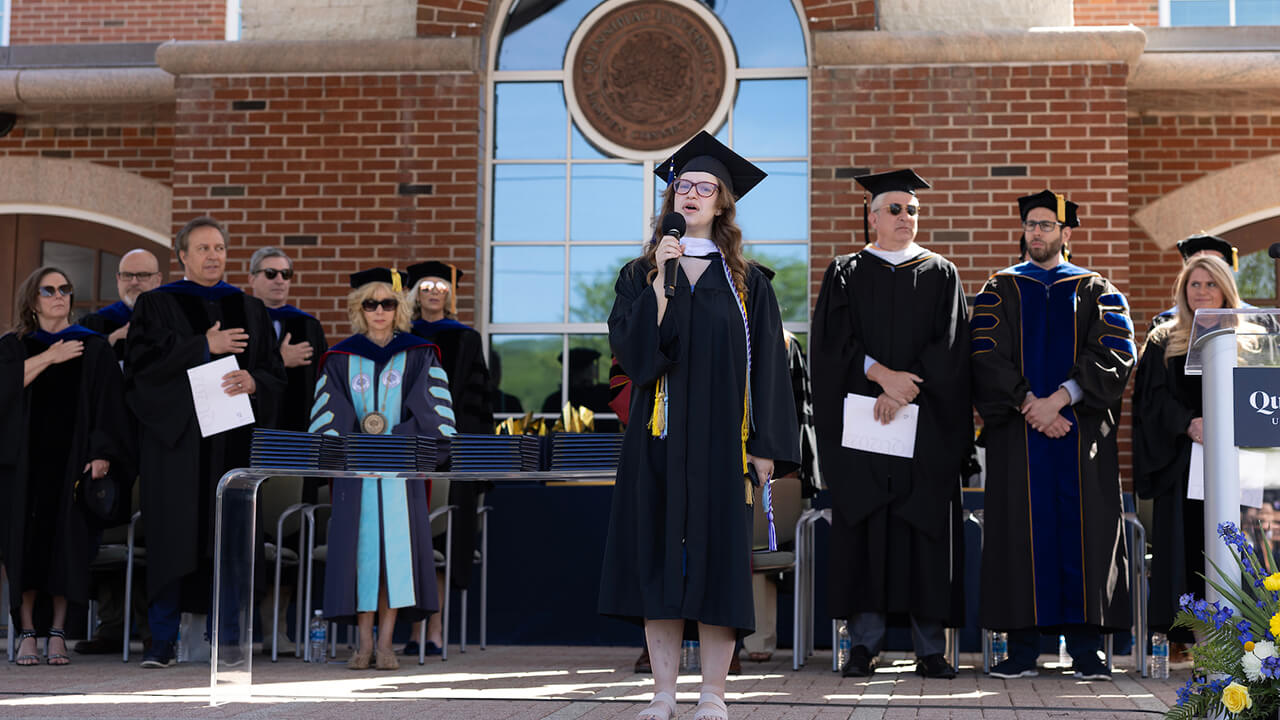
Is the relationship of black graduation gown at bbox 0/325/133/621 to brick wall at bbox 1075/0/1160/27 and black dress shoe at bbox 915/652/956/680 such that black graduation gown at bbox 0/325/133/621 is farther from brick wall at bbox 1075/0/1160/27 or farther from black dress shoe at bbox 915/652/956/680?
brick wall at bbox 1075/0/1160/27

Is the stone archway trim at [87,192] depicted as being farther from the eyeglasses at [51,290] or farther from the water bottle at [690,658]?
the water bottle at [690,658]

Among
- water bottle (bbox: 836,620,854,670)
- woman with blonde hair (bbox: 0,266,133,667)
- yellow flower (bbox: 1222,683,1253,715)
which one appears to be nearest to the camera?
yellow flower (bbox: 1222,683,1253,715)

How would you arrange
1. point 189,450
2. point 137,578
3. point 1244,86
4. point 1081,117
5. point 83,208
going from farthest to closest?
1. point 83,208
2. point 1244,86
3. point 1081,117
4. point 137,578
5. point 189,450

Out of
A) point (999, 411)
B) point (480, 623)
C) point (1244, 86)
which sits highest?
point (1244, 86)

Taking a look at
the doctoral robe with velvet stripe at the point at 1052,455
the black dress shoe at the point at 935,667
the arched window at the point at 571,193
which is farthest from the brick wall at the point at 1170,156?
the black dress shoe at the point at 935,667

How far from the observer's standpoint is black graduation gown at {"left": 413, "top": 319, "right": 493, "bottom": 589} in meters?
7.83

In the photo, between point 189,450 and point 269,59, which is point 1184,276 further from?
point 269,59

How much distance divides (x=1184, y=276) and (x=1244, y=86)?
123 inches

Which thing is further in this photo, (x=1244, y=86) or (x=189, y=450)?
(x=1244, y=86)

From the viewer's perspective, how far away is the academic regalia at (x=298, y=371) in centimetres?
777

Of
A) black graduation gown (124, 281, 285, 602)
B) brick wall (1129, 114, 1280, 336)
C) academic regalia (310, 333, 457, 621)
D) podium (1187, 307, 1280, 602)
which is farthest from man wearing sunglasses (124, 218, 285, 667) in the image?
brick wall (1129, 114, 1280, 336)

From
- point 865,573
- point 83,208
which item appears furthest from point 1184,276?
point 83,208

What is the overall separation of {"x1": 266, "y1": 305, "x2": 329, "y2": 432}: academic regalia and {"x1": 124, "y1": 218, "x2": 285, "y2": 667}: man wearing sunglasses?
0.56 metres

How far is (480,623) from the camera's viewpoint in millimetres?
8172
